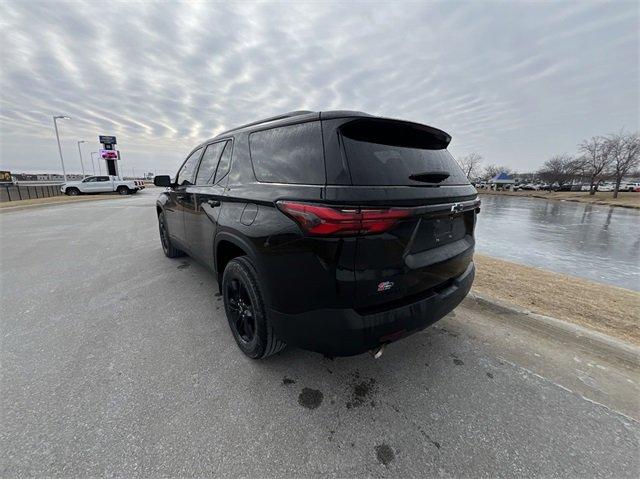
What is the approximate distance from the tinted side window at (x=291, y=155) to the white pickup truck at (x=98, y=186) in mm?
31114

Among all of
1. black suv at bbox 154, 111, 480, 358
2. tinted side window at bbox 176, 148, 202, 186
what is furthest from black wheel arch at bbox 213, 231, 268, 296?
tinted side window at bbox 176, 148, 202, 186

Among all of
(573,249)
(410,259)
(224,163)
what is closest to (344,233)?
(410,259)

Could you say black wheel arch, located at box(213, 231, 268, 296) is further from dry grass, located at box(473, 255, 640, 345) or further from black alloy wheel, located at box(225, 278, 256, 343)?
dry grass, located at box(473, 255, 640, 345)

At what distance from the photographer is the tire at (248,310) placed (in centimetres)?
216

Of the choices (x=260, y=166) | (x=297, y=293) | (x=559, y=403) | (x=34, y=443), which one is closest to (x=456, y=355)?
(x=559, y=403)

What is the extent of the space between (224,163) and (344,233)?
1871mm

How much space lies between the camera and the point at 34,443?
1.68m

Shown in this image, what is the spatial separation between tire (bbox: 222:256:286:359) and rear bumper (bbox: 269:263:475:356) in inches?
8.1

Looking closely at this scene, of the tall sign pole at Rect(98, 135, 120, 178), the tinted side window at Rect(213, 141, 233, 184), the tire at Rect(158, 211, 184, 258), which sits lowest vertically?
the tire at Rect(158, 211, 184, 258)

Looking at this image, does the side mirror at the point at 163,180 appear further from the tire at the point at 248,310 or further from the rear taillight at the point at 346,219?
the rear taillight at the point at 346,219

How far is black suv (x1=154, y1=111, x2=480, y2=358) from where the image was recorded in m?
1.68

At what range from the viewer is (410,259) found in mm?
1842

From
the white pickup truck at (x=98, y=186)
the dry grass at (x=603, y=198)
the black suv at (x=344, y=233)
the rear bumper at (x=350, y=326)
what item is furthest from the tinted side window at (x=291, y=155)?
the dry grass at (x=603, y=198)

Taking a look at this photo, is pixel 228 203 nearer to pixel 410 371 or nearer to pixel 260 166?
pixel 260 166
